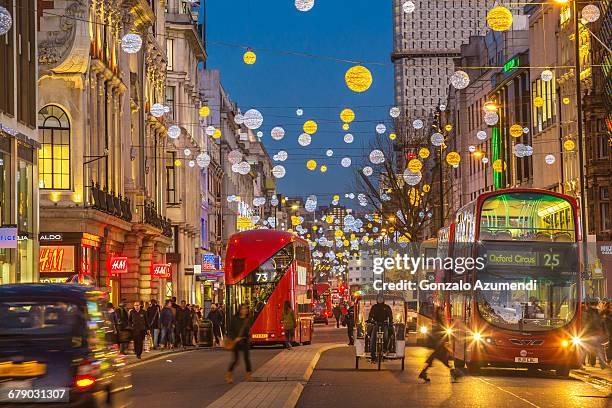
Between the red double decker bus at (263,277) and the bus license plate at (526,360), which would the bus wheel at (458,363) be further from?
the red double decker bus at (263,277)

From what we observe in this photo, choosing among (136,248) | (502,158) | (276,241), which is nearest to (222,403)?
(276,241)

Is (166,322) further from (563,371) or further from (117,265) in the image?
(563,371)

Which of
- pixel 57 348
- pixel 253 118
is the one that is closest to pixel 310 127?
pixel 253 118

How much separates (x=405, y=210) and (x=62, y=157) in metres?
40.8

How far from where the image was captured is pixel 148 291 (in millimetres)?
61031

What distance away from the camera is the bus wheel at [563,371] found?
3123 cm

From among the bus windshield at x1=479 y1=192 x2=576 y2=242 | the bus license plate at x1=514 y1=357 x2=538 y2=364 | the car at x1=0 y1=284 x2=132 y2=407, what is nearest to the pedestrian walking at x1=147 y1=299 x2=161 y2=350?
the bus license plate at x1=514 y1=357 x2=538 y2=364

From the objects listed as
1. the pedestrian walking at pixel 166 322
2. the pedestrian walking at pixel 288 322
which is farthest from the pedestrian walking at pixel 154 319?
the pedestrian walking at pixel 288 322

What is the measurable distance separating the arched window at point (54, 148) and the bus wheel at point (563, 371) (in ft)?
64.1

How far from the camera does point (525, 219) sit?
3030 cm

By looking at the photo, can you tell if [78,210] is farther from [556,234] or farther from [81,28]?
[556,234]

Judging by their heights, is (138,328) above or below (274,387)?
above

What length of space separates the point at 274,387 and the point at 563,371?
10.2 m

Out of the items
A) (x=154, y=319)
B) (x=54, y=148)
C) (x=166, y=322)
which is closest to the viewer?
(x=54, y=148)
